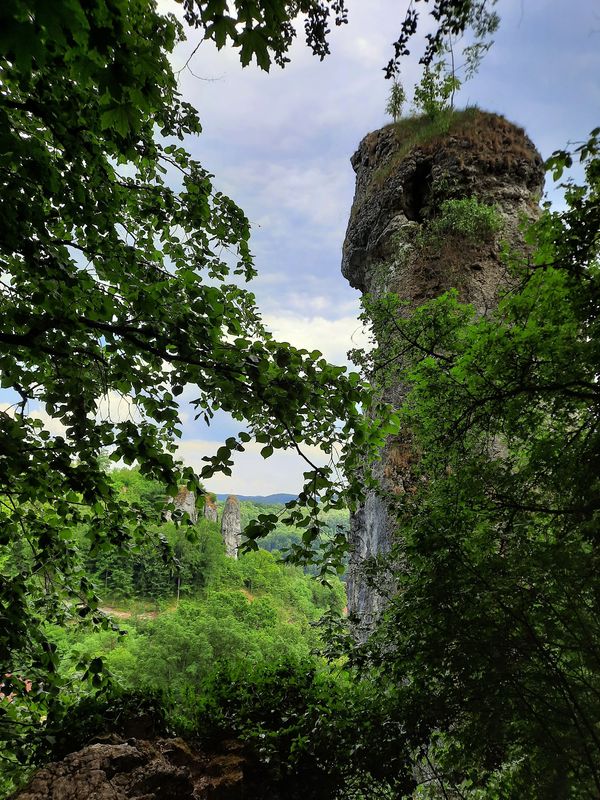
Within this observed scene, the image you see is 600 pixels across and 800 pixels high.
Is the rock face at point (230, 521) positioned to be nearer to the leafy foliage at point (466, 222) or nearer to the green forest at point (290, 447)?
the leafy foliage at point (466, 222)

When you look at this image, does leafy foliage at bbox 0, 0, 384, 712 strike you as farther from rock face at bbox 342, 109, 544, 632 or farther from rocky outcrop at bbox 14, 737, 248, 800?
rock face at bbox 342, 109, 544, 632

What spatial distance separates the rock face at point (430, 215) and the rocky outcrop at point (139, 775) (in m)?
4.11

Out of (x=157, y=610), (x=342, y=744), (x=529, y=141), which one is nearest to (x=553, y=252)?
(x=342, y=744)

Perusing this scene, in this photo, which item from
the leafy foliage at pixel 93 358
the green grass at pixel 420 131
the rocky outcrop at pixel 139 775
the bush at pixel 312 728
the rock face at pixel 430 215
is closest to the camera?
the leafy foliage at pixel 93 358

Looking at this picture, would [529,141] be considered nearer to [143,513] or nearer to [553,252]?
[553,252]

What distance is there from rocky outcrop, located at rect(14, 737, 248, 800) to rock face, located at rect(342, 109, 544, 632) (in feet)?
13.5

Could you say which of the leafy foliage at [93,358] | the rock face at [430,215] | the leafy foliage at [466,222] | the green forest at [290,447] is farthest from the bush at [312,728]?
the leafy foliage at [466,222]

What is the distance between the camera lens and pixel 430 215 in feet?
31.8

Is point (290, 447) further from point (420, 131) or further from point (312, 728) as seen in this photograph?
point (420, 131)

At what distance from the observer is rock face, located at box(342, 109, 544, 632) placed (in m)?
8.43

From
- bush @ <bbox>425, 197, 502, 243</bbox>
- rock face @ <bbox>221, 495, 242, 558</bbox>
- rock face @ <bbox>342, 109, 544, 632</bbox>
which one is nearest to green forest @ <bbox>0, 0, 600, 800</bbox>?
rock face @ <bbox>342, 109, 544, 632</bbox>

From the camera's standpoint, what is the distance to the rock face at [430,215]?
843 cm

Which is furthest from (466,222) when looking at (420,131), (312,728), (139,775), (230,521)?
→ (230,521)

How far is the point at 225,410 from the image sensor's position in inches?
112
